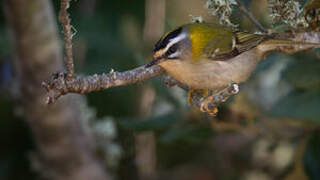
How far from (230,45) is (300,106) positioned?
0.48m

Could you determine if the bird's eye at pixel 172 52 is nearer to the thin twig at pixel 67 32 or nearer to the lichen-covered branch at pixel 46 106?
the thin twig at pixel 67 32

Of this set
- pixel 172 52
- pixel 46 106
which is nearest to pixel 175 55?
pixel 172 52

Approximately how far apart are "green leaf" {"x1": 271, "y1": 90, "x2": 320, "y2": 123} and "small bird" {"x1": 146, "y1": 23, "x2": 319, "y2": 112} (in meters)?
0.33

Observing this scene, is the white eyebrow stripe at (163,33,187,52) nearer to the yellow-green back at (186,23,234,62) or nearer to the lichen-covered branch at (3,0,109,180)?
the yellow-green back at (186,23,234,62)

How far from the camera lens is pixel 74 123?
2.54m

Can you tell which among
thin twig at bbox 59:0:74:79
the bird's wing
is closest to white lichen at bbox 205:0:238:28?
the bird's wing

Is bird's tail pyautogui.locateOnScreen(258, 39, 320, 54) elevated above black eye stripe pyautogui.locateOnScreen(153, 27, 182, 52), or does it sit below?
below

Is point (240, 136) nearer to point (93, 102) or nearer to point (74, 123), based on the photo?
point (93, 102)

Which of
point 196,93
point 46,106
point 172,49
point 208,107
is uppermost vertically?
point 46,106

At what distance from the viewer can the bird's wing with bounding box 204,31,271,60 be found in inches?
75.1

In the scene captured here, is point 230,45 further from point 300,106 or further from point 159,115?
point 159,115

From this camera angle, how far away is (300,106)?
2234 mm

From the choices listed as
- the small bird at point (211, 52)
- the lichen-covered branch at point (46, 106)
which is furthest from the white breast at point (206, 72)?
the lichen-covered branch at point (46, 106)

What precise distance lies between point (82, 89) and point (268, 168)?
1.77 m
